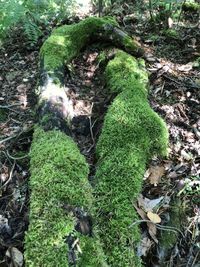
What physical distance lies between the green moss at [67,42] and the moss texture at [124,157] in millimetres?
858

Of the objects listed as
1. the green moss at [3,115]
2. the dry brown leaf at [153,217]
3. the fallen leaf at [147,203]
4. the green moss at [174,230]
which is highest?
the dry brown leaf at [153,217]

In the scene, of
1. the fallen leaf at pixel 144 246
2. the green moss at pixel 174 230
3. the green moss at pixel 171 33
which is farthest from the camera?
the green moss at pixel 171 33

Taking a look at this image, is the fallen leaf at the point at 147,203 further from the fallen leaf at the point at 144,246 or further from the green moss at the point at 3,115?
the green moss at the point at 3,115

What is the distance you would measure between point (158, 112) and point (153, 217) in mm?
1575

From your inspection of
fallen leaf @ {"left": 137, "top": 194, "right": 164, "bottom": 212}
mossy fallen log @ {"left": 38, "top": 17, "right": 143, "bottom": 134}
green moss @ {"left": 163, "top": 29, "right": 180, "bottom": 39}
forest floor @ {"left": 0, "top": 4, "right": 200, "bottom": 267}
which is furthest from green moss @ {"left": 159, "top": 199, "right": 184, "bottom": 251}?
green moss @ {"left": 163, "top": 29, "right": 180, "bottom": 39}

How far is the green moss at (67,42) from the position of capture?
470 centimetres

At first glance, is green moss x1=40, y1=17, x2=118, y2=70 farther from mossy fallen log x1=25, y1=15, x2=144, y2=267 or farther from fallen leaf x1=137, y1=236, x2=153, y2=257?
fallen leaf x1=137, y1=236, x2=153, y2=257

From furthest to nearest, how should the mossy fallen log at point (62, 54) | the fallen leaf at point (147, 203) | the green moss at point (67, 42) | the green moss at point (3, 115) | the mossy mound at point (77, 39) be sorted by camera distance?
the mossy mound at point (77, 39) → the green moss at point (67, 42) → the green moss at point (3, 115) → the mossy fallen log at point (62, 54) → the fallen leaf at point (147, 203)

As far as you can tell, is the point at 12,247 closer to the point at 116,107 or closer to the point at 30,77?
the point at 116,107

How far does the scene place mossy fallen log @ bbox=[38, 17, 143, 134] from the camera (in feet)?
11.8

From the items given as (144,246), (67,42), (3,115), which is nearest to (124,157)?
(144,246)

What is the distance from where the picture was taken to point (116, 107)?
3674 millimetres

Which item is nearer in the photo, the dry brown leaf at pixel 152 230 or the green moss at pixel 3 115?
the dry brown leaf at pixel 152 230

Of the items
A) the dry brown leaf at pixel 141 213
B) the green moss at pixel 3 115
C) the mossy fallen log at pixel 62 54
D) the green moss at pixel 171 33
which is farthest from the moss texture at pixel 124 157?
the green moss at pixel 171 33
